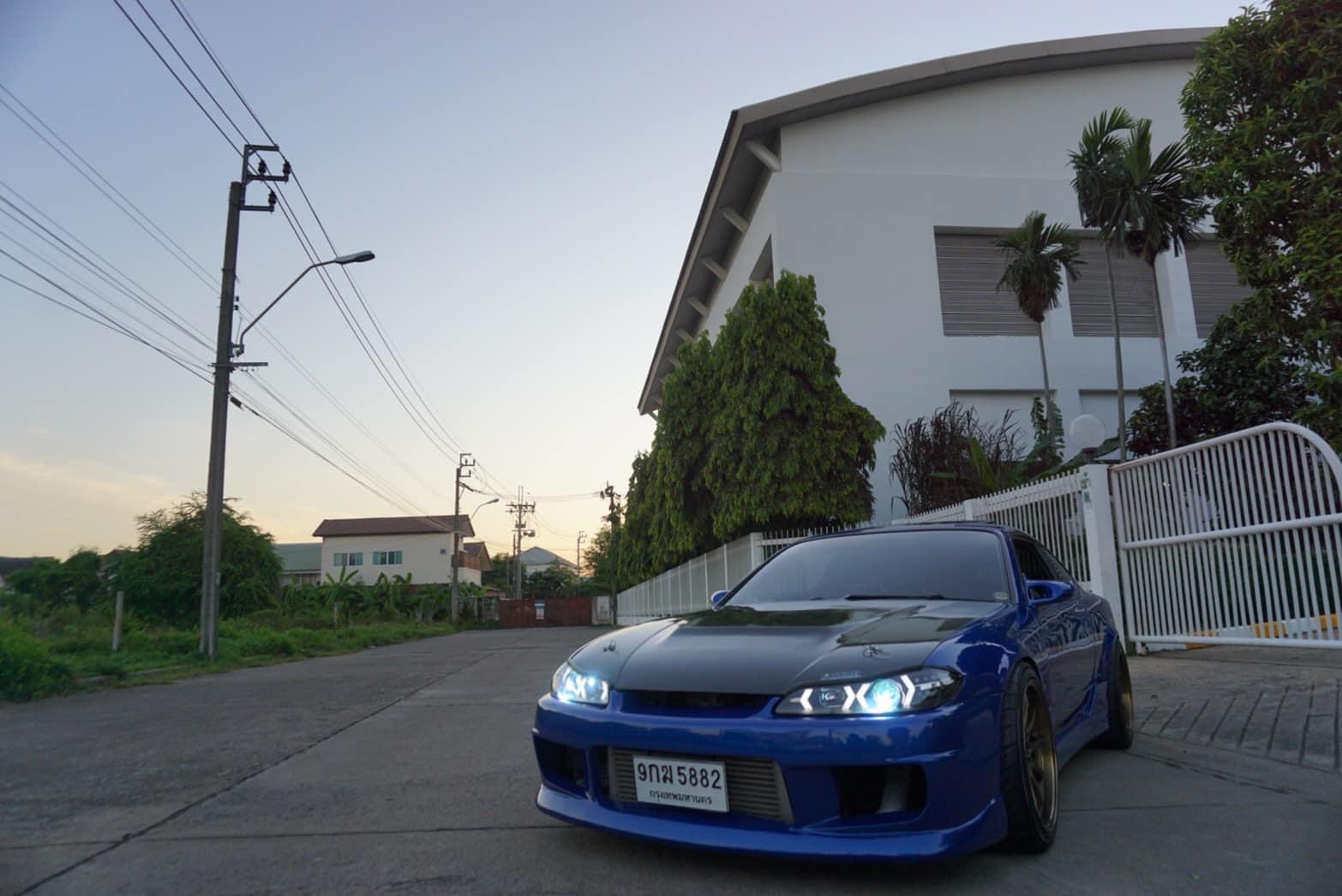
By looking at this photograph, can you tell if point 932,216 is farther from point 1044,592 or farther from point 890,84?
point 1044,592

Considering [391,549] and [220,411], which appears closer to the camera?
[220,411]

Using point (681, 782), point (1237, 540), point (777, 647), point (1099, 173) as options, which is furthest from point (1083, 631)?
point (1099, 173)

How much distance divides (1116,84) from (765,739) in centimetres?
2623

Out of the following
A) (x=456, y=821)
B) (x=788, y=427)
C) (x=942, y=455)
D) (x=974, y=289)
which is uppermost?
(x=974, y=289)

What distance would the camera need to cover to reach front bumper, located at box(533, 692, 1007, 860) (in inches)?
107

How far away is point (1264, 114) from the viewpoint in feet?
30.6

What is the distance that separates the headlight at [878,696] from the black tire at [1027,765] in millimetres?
368

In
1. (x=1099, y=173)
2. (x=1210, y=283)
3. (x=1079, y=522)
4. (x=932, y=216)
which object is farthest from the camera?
(x=1210, y=283)

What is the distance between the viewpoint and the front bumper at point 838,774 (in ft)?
8.94

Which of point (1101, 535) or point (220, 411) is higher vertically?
point (220, 411)

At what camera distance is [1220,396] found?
18797 mm

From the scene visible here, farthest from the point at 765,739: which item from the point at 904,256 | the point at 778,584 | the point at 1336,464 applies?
the point at 904,256

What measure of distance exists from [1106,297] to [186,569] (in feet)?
109

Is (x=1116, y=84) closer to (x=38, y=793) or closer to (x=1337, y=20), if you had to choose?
(x=1337, y=20)
